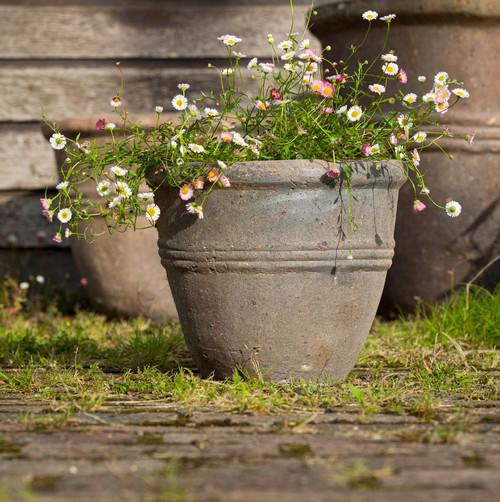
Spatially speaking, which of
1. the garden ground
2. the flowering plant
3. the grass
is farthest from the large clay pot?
the flowering plant

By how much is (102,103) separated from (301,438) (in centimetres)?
301

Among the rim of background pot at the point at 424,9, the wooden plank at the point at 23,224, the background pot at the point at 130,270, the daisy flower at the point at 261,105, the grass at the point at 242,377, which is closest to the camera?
the grass at the point at 242,377

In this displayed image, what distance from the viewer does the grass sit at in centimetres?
230

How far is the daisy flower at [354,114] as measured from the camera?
2447mm

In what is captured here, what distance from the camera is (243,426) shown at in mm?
2061

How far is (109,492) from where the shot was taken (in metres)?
1.53

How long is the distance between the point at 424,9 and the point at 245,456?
8.14 feet

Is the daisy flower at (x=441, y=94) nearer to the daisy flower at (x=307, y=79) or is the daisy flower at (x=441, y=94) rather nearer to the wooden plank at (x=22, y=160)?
the daisy flower at (x=307, y=79)

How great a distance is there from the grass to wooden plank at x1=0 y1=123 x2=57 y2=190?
35.2 inches

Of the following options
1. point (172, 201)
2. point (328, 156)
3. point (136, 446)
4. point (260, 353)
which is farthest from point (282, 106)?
point (136, 446)

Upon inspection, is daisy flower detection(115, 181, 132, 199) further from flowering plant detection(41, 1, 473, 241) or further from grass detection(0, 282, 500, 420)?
grass detection(0, 282, 500, 420)

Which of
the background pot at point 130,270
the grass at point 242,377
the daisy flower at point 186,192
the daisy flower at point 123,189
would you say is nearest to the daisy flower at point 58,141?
the daisy flower at point 123,189

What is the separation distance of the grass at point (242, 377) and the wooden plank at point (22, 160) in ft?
2.93

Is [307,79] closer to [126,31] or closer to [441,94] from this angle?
[441,94]
